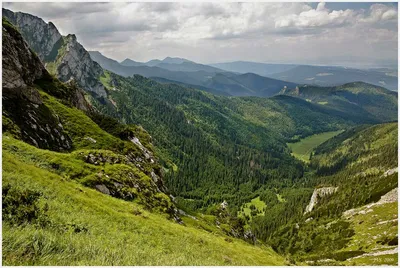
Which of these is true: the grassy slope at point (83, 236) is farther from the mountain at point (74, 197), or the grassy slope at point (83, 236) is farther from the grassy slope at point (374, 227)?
the grassy slope at point (374, 227)

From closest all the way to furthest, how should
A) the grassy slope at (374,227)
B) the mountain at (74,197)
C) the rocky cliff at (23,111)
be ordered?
1. the mountain at (74,197)
2. the rocky cliff at (23,111)
3. the grassy slope at (374,227)

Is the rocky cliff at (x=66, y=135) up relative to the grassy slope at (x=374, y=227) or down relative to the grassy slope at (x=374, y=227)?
up

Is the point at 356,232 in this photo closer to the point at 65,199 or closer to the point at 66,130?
the point at 66,130

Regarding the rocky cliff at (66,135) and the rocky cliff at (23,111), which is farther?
the rocky cliff at (23,111)

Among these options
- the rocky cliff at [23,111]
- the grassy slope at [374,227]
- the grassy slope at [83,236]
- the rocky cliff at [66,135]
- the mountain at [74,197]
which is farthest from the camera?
the grassy slope at [374,227]

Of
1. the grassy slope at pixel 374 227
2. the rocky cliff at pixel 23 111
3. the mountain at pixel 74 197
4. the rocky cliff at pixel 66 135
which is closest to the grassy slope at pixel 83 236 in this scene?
the mountain at pixel 74 197

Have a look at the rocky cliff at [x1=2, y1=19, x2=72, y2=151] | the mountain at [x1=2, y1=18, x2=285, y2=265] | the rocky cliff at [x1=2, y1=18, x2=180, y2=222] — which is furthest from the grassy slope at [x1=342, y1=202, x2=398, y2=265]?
the rocky cliff at [x1=2, y1=19, x2=72, y2=151]

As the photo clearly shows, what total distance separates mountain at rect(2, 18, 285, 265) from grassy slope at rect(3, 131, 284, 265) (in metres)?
0.05

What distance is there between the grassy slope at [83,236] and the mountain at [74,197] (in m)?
0.05

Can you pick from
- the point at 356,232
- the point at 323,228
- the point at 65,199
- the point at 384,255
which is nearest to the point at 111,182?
the point at 65,199

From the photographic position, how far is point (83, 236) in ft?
67.5

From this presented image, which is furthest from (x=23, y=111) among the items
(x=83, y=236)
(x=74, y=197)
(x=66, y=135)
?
(x=83, y=236)

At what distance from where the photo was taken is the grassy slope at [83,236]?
11461mm

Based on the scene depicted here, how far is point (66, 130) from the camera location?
76812 millimetres
